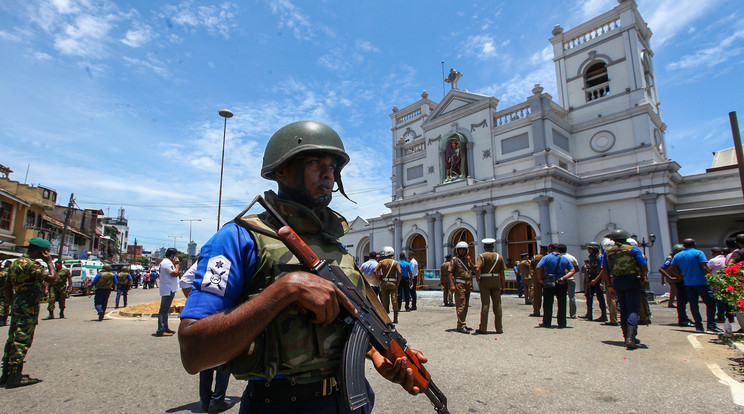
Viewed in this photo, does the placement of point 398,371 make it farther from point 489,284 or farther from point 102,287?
point 102,287

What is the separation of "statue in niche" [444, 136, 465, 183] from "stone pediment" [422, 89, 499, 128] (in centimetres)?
181

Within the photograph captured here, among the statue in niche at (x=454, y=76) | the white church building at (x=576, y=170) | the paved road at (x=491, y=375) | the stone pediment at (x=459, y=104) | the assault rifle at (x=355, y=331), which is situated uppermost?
the statue in niche at (x=454, y=76)

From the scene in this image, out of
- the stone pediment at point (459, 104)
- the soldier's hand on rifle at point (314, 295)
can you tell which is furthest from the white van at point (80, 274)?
the soldier's hand on rifle at point (314, 295)

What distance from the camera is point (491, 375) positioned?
14.5 feet

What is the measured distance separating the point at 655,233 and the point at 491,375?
16.6 metres

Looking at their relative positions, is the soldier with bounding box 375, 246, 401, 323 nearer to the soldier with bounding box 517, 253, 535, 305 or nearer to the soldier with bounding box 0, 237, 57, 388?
the soldier with bounding box 517, 253, 535, 305

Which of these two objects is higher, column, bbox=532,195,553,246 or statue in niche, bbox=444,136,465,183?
statue in niche, bbox=444,136,465,183

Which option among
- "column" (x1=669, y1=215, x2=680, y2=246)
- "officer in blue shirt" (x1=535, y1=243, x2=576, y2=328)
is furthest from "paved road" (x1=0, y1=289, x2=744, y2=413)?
"column" (x1=669, y1=215, x2=680, y2=246)

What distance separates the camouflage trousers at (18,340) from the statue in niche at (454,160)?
65.4ft

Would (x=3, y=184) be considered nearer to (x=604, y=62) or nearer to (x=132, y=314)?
(x=132, y=314)

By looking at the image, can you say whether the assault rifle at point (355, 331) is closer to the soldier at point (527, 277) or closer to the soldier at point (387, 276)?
the soldier at point (387, 276)

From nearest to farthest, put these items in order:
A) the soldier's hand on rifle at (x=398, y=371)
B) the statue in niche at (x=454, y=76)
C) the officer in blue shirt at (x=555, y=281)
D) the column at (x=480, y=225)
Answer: the soldier's hand on rifle at (x=398, y=371) < the officer in blue shirt at (x=555, y=281) < the column at (x=480, y=225) < the statue in niche at (x=454, y=76)

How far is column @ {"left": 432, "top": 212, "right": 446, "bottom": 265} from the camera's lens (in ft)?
71.6

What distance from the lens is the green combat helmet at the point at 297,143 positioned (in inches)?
66.1
